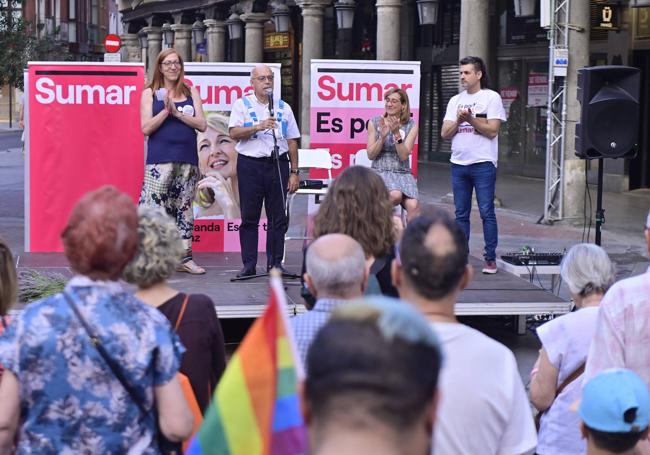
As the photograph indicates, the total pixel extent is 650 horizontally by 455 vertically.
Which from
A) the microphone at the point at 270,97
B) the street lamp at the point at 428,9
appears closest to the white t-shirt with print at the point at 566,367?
the microphone at the point at 270,97

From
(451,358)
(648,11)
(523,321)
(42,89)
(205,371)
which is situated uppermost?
(648,11)

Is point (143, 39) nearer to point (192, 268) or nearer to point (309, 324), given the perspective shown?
point (192, 268)

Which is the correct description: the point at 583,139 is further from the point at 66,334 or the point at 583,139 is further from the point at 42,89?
the point at 66,334

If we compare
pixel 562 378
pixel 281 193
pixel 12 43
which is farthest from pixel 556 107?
pixel 12 43

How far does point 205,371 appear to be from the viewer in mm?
4316

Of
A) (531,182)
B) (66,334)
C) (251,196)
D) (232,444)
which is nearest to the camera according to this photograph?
(232,444)

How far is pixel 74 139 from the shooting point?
1038 cm

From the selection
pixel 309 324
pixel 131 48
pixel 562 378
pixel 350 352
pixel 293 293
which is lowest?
pixel 293 293

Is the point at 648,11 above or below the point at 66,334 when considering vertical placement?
above

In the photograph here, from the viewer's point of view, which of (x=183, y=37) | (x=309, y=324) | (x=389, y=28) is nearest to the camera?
(x=309, y=324)

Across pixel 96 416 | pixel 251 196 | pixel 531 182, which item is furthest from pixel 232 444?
pixel 531 182

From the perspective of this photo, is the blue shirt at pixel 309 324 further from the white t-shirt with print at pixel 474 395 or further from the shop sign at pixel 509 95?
the shop sign at pixel 509 95

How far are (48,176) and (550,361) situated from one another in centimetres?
692

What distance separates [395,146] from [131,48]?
38.9 metres
